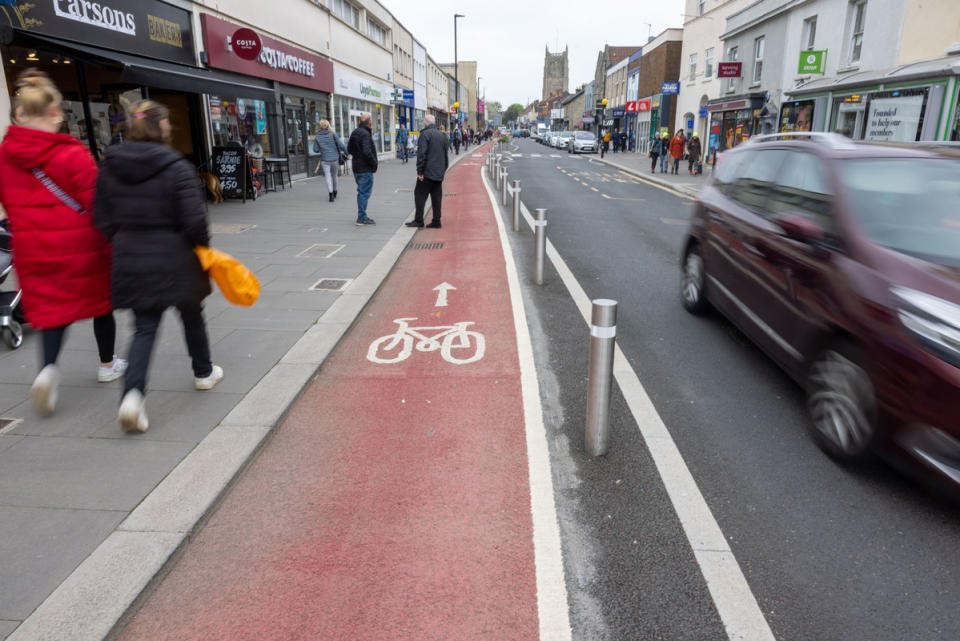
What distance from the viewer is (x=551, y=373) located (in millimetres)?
5062

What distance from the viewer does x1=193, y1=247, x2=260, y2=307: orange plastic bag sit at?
13.0ft

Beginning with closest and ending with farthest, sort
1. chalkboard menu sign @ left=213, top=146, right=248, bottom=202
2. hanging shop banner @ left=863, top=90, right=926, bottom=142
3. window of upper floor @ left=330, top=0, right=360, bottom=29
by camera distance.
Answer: chalkboard menu sign @ left=213, top=146, right=248, bottom=202
hanging shop banner @ left=863, top=90, right=926, bottom=142
window of upper floor @ left=330, top=0, right=360, bottom=29

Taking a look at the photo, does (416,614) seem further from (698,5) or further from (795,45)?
(698,5)

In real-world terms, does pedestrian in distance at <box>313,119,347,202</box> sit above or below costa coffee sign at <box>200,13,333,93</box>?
below

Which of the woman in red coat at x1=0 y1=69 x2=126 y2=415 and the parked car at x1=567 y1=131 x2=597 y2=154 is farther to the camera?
the parked car at x1=567 y1=131 x2=597 y2=154

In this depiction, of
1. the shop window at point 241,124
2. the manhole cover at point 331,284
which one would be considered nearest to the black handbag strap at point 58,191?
the manhole cover at point 331,284

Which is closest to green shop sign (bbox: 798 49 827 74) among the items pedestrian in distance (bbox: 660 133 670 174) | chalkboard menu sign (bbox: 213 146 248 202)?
pedestrian in distance (bbox: 660 133 670 174)

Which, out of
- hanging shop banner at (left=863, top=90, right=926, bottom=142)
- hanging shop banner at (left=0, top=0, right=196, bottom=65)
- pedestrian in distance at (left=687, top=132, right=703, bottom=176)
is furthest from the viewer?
pedestrian in distance at (left=687, top=132, right=703, bottom=176)

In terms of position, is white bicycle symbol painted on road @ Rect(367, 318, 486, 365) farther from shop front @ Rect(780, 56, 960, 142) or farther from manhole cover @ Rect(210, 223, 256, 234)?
shop front @ Rect(780, 56, 960, 142)

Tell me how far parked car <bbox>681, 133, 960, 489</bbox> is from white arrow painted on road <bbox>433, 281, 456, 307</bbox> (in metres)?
2.99

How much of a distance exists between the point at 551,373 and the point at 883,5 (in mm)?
18895

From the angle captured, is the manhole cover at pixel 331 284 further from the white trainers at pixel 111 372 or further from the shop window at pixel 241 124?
the shop window at pixel 241 124

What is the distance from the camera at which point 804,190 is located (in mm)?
4516

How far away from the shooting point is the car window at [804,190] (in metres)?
4.15
